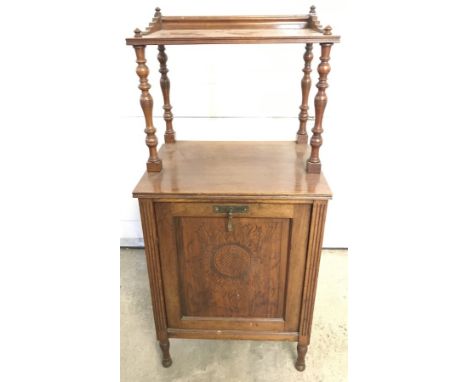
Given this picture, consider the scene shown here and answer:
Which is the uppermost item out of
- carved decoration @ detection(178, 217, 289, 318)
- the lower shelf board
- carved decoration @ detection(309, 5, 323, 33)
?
carved decoration @ detection(309, 5, 323, 33)

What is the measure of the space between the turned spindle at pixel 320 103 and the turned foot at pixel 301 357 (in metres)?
0.83

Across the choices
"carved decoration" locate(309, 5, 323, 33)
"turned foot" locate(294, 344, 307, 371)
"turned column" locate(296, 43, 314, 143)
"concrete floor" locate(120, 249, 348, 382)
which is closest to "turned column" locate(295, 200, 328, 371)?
"turned foot" locate(294, 344, 307, 371)

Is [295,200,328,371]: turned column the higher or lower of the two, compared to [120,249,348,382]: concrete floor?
higher

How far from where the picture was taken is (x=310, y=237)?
4.21ft

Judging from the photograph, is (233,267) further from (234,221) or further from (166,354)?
(166,354)

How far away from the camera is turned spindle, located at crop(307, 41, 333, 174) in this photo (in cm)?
115

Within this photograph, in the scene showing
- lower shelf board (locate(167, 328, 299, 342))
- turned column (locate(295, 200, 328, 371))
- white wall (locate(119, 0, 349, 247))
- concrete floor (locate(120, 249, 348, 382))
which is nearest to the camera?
turned column (locate(295, 200, 328, 371))

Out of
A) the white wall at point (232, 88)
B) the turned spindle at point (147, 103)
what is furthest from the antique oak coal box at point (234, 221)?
the white wall at point (232, 88)

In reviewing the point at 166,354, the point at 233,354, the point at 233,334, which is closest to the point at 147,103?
the point at 233,334

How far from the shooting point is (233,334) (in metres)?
1.50

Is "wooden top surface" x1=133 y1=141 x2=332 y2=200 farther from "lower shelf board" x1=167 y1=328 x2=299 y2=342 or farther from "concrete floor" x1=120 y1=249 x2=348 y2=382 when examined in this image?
"concrete floor" x1=120 y1=249 x2=348 y2=382

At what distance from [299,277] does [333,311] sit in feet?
2.40

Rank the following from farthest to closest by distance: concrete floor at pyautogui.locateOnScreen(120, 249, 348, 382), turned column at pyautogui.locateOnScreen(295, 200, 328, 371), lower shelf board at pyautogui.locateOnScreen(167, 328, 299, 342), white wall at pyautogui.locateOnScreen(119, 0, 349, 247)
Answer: white wall at pyautogui.locateOnScreen(119, 0, 349, 247), concrete floor at pyautogui.locateOnScreen(120, 249, 348, 382), lower shelf board at pyautogui.locateOnScreen(167, 328, 299, 342), turned column at pyautogui.locateOnScreen(295, 200, 328, 371)

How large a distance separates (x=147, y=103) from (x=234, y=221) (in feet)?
1.88
